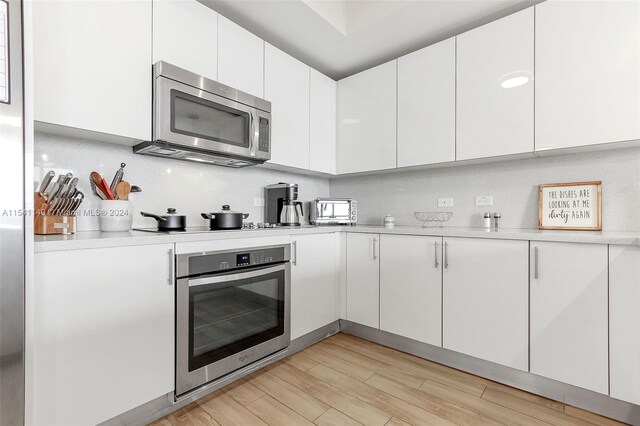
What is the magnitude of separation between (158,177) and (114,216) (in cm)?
45

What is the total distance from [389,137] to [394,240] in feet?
2.90

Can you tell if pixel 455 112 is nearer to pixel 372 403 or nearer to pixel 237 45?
pixel 237 45

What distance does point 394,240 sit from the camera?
2.21 metres

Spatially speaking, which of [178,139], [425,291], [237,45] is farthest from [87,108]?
[425,291]

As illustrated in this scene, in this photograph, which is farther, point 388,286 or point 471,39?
point 388,286

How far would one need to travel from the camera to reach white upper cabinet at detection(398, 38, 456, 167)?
2201 mm

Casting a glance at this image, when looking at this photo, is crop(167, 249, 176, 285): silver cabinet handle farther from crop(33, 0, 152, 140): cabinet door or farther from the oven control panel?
crop(33, 0, 152, 140): cabinet door

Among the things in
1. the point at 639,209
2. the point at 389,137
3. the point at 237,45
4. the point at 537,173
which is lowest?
the point at 639,209

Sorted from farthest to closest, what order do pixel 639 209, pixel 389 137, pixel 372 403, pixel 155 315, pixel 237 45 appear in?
pixel 389 137
pixel 237 45
pixel 639 209
pixel 372 403
pixel 155 315

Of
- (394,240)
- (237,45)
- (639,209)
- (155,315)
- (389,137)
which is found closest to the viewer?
(155,315)

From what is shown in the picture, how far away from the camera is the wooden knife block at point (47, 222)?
1361 millimetres

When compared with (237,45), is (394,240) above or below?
below

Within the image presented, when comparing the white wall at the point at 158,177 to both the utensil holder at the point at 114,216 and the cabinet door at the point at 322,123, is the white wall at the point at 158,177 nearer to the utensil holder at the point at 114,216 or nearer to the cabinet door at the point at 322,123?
the utensil holder at the point at 114,216

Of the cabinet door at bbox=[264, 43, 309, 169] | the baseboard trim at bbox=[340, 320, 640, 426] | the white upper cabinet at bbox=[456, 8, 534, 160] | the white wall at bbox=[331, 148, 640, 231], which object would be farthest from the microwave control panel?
the baseboard trim at bbox=[340, 320, 640, 426]
